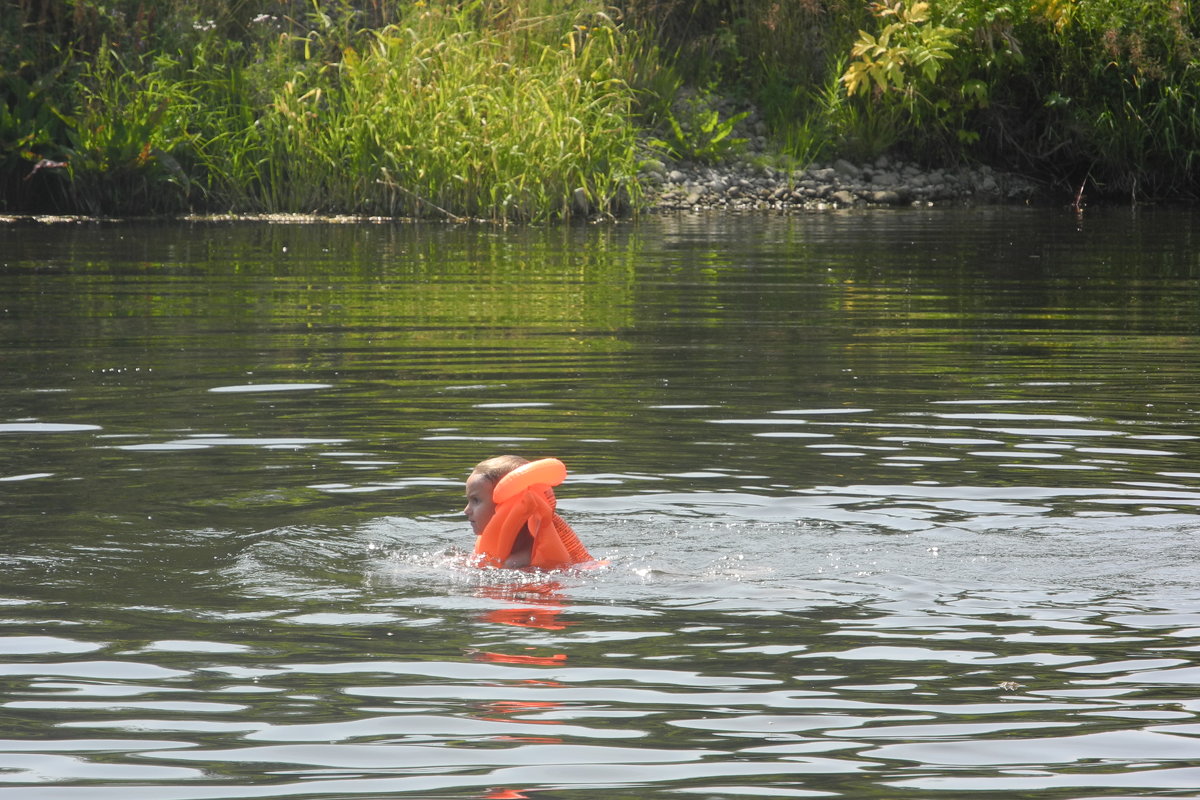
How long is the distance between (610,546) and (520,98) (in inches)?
562

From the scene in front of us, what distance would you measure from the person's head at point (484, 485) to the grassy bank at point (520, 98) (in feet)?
44.4

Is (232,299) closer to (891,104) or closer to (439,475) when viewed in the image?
(439,475)

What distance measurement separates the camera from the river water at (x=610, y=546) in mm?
4191

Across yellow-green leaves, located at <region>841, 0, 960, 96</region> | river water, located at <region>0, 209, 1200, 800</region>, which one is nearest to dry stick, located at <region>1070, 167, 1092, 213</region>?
yellow-green leaves, located at <region>841, 0, 960, 96</region>

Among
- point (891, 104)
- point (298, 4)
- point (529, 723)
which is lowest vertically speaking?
point (529, 723)

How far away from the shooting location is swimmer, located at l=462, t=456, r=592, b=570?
242 inches

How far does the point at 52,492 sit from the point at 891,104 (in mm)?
18685

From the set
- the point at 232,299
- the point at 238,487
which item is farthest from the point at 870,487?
the point at 232,299

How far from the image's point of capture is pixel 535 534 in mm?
6141

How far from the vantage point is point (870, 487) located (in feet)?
24.2

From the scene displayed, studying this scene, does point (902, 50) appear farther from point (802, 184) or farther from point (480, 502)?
point (480, 502)

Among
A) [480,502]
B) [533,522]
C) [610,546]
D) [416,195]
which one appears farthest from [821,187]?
[533,522]

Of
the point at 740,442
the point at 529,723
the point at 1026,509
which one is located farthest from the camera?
the point at 740,442

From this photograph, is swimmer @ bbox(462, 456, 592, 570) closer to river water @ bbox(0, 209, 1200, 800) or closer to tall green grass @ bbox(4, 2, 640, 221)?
river water @ bbox(0, 209, 1200, 800)
